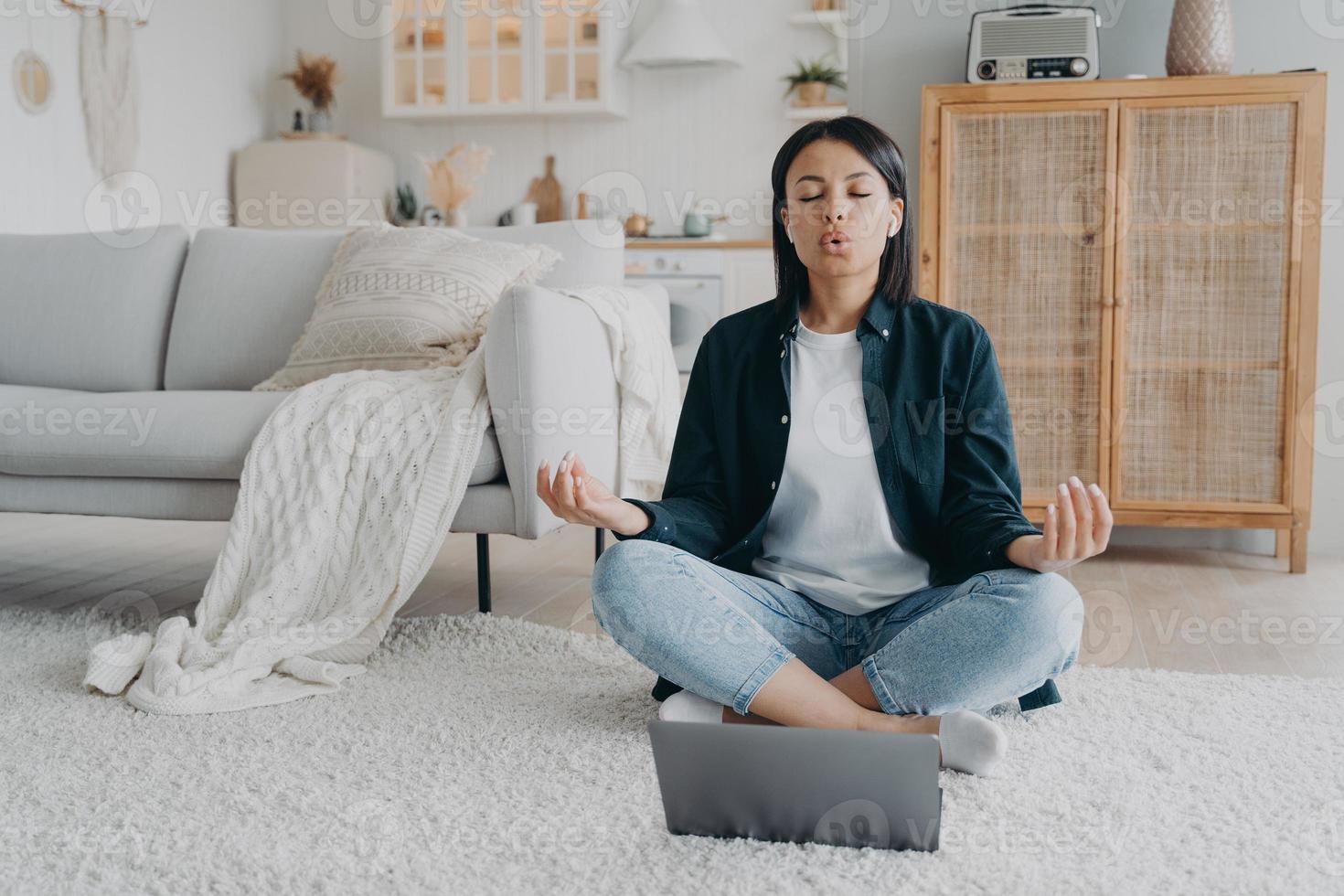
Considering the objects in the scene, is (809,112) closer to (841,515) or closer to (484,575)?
(484,575)

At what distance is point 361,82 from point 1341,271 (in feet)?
14.8

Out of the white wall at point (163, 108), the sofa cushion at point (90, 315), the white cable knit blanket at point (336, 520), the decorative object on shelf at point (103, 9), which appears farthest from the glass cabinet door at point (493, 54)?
the white cable knit blanket at point (336, 520)

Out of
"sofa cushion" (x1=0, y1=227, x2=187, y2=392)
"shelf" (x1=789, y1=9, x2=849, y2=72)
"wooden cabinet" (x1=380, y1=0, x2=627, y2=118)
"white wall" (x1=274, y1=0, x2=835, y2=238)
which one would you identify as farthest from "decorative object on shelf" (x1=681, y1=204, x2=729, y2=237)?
"sofa cushion" (x1=0, y1=227, x2=187, y2=392)

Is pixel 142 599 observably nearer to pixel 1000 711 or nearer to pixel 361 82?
pixel 1000 711

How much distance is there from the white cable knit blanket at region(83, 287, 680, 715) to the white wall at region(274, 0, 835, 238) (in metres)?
3.64

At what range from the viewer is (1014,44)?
9.48 feet

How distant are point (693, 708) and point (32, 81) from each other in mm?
4002

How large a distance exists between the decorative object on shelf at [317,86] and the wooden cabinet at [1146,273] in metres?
3.50

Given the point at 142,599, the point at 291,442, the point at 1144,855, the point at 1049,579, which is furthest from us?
the point at 142,599

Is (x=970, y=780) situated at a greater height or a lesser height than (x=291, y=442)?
lesser

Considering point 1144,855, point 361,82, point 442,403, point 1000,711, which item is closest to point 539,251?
point 442,403

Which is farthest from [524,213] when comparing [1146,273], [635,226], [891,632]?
[891,632]

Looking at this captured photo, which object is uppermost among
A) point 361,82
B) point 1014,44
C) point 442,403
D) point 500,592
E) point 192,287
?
point 361,82

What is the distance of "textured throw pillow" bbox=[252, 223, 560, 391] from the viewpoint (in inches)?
95.9
